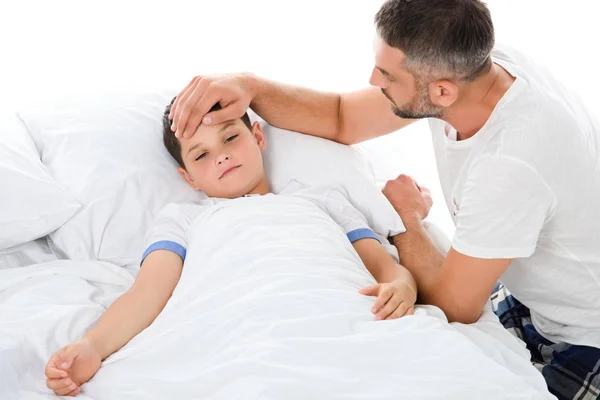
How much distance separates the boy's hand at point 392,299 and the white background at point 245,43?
30.8 inches

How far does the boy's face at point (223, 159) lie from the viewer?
1.94 m

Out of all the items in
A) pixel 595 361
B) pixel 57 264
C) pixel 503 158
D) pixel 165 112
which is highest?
pixel 503 158

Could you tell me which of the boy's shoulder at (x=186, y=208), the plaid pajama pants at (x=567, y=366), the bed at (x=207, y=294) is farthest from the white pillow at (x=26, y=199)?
the plaid pajama pants at (x=567, y=366)

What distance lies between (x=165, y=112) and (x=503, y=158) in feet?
3.11

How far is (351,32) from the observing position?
3248mm

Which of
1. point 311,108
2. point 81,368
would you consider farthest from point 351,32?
point 81,368

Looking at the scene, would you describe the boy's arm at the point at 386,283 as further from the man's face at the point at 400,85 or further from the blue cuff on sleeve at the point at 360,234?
the man's face at the point at 400,85

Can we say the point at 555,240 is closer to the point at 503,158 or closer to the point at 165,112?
the point at 503,158

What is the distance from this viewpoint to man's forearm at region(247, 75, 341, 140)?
2117mm

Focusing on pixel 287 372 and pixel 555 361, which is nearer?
pixel 287 372

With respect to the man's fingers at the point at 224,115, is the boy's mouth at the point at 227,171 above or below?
below

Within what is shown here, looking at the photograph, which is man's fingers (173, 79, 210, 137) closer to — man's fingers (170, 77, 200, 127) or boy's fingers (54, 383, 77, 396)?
man's fingers (170, 77, 200, 127)

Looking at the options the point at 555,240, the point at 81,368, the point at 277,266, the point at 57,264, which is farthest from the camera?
the point at 57,264

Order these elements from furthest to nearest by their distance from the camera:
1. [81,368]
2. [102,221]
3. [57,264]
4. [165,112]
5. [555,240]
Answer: [165,112], [102,221], [57,264], [555,240], [81,368]
